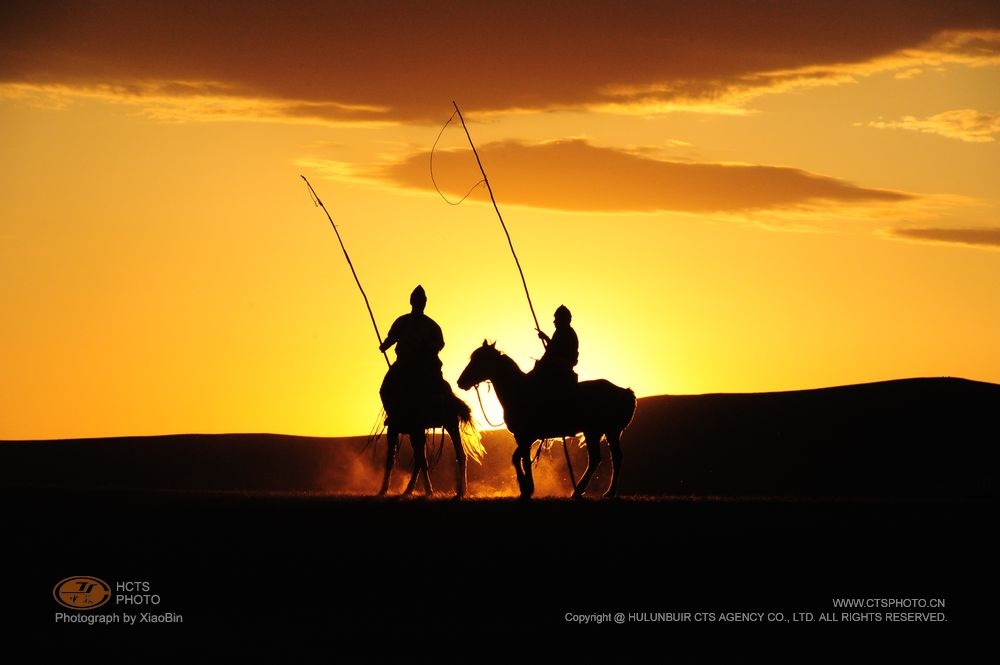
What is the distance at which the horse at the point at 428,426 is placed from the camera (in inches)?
1048

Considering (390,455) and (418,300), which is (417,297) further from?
(390,455)

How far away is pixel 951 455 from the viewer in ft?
160

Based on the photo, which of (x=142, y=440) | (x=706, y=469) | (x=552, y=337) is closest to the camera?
(x=552, y=337)

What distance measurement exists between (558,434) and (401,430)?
2787 mm

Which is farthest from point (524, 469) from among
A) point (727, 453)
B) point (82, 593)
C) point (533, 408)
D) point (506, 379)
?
point (727, 453)

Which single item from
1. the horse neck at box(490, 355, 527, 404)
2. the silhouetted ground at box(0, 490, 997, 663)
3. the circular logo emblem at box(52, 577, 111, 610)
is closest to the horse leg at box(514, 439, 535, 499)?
the horse neck at box(490, 355, 527, 404)

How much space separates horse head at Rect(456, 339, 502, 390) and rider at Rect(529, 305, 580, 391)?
1.94ft

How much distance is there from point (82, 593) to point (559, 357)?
9563mm

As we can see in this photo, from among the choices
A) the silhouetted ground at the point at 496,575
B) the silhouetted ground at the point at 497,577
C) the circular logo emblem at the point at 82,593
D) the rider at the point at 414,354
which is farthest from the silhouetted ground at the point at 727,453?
the circular logo emblem at the point at 82,593

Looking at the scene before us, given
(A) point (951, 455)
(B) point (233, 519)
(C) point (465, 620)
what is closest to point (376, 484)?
(B) point (233, 519)

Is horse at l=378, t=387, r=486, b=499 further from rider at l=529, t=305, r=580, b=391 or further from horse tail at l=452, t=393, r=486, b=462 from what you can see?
rider at l=529, t=305, r=580, b=391

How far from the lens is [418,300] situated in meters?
26.4

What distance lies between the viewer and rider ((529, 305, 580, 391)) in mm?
25047

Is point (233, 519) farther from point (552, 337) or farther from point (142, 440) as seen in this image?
point (142, 440)
